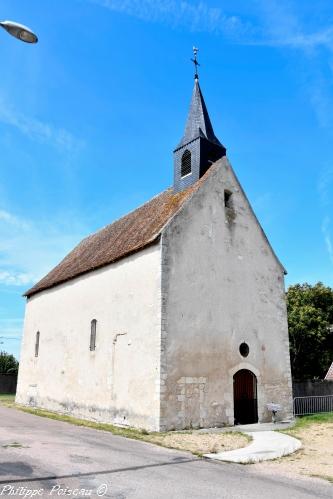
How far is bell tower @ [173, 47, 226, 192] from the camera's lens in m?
17.5

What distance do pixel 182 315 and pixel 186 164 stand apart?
7.07 meters

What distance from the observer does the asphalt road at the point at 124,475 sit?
6102mm

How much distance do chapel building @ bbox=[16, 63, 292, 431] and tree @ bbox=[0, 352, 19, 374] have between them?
55.4 feet

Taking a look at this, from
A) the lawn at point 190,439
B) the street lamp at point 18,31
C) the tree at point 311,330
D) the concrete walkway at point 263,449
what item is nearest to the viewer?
the street lamp at point 18,31

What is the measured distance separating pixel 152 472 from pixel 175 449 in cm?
289

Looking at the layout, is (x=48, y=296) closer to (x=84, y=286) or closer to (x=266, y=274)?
(x=84, y=286)

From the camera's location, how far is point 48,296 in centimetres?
2173

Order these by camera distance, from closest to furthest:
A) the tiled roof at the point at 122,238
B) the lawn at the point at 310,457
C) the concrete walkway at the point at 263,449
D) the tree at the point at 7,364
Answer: the lawn at the point at 310,457
the concrete walkway at the point at 263,449
the tiled roof at the point at 122,238
the tree at the point at 7,364

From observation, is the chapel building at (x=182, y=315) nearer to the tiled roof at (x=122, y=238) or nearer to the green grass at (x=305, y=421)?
the tiled roof at (x=122, y=238)

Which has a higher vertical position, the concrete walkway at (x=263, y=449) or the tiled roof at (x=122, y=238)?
the tiled roof at (x=122, y=238)

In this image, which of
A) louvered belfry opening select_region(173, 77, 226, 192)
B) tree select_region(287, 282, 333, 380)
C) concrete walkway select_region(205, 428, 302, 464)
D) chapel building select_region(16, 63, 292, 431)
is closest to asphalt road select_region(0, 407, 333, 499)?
concrete walkway select_region(205, 428, 302, 464)

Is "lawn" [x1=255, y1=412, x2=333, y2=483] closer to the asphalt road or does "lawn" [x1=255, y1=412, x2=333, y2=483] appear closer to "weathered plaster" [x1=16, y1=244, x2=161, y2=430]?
the asphalt road

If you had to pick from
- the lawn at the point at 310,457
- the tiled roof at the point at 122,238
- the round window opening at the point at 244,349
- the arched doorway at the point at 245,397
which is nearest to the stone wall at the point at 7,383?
the tiled roof at the point at 122,238

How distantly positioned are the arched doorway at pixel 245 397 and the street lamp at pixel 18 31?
12.5 m
